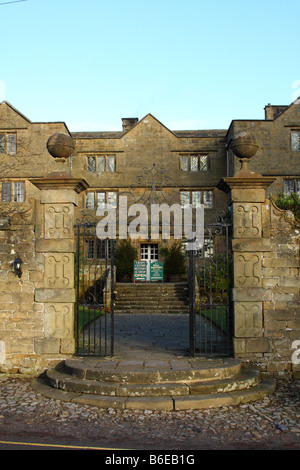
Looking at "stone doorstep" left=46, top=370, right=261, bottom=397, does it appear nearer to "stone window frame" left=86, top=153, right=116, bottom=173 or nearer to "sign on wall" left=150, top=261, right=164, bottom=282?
"sign on wall" left=150, top=261, right=164, bottom=282

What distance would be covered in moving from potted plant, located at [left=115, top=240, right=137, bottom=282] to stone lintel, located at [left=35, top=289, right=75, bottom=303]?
1487cm

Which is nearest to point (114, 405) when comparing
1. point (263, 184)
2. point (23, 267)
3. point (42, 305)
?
point (42, 305)

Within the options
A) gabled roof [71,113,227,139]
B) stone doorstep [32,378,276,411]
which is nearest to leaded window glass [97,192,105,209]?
gabled roof [71,113,227,139]

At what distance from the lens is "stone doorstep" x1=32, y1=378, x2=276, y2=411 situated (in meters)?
5.40

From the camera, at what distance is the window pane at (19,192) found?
23.5m

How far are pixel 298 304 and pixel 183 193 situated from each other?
60.0 feet

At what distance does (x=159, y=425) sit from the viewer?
4.84m

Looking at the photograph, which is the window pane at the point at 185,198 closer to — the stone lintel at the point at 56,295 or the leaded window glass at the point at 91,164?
the leaded window glass at the point at 91,164

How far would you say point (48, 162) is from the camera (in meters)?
23.6

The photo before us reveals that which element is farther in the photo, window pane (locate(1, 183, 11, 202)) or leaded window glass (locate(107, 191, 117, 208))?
leaded window glass (locate(107, 191, 117, 208))

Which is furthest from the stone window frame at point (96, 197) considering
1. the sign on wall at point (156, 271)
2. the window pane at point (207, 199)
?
the sign on wall at point (156, 271)

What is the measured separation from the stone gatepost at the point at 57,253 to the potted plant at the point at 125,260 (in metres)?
14.9

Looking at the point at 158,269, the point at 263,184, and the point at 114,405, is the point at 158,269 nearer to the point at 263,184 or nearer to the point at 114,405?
the point at 263,184

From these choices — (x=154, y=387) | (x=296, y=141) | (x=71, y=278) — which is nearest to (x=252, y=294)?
(x=154, y=387)
